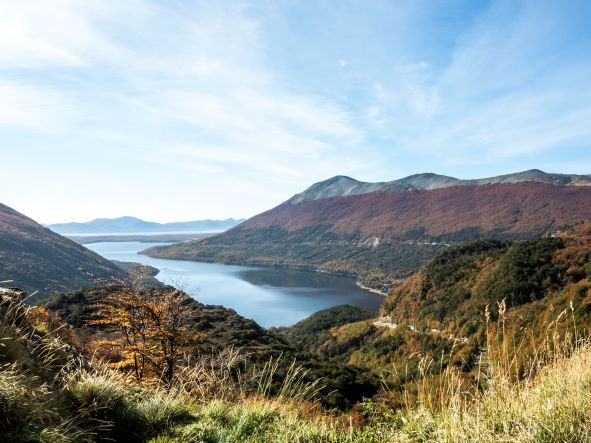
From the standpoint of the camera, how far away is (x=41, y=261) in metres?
64.8

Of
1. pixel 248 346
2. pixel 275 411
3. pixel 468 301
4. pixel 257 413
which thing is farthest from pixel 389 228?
pixel 257 413

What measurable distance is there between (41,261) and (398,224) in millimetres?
98409

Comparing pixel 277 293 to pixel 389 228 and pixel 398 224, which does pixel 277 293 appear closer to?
pixel 389 228

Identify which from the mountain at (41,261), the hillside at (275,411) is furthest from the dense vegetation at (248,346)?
the mountain at (41,261)

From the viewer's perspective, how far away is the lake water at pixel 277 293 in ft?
221

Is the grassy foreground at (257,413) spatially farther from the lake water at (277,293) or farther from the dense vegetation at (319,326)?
the lake water at (277,293)

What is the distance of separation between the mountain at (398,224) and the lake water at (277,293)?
1386 centimetres

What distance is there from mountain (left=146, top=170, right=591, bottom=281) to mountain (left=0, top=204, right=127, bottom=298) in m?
67.1

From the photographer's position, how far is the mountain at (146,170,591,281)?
98.5 meters

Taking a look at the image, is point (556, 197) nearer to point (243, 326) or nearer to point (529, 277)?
point (529, 277)

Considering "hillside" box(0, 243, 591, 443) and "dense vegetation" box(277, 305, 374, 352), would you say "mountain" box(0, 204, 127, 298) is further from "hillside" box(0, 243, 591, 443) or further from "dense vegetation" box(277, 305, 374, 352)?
"hillside" box(0, 243, 591, 443)

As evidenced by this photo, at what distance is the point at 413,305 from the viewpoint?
37.8 m

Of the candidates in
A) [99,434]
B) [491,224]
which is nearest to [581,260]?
[99,434]

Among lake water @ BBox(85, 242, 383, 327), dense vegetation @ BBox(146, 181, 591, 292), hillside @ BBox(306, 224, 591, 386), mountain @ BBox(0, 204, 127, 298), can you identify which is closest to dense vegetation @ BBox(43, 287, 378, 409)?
hillside @ BBox(306, 224, 591, 386)
